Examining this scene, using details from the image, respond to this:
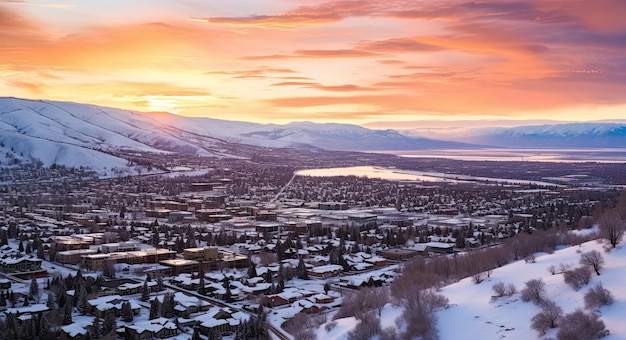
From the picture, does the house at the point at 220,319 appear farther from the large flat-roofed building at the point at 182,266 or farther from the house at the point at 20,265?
the house at the point at 20,265

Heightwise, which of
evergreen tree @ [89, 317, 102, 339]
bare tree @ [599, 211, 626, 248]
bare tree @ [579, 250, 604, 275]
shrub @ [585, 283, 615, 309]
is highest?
bare tree @ [599, 211, 626, 248]

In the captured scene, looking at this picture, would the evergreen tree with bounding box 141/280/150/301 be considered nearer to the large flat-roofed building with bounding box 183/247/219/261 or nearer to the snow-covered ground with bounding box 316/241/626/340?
the large flat-roofed building with bounding box 183/247/219/261

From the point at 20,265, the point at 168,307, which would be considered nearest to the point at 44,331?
the point at 168,307

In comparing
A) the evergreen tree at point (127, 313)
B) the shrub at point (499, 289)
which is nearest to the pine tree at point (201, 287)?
the evergreen tree at point (127, 313)

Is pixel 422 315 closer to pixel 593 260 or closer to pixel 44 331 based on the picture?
pixel 593 260

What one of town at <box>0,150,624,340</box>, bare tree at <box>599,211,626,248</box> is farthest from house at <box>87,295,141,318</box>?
bare tree at <box>599,211,626,248</box>

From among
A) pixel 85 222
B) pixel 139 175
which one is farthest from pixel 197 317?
pixel 139 175
